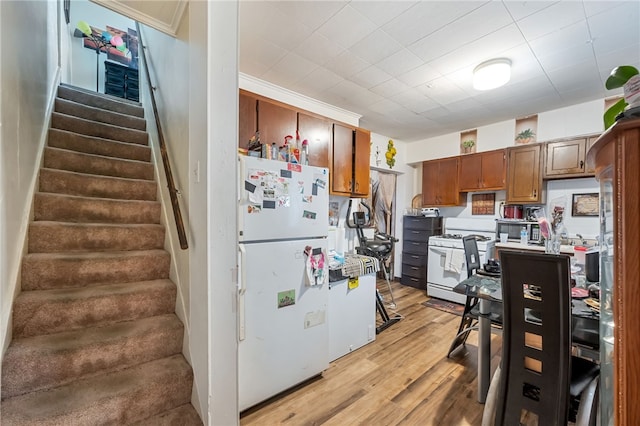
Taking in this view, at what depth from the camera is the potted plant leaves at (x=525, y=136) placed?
376 centimetres

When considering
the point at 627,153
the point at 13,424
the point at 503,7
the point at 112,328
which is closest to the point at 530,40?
the point at 503,7

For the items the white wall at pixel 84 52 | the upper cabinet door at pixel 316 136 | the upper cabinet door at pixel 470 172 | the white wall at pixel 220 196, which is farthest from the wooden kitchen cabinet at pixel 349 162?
the white wall at pixel 84 52

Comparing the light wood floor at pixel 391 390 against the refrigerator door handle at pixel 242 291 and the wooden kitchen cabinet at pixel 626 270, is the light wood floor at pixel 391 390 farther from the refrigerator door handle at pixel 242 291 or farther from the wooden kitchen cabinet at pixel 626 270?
the wooden kitchen cabinet at pixel 626 270

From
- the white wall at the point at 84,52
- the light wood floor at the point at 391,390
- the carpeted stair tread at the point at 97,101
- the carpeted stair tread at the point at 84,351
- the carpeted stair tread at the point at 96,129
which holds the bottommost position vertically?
the light wood floor at the point at 391,390

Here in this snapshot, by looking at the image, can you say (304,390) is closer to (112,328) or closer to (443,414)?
(443,414)

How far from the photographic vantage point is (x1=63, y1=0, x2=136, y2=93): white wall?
3.96m

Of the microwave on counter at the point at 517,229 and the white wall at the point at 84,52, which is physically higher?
the white wall at the point at 84,52

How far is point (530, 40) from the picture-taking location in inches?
85.9

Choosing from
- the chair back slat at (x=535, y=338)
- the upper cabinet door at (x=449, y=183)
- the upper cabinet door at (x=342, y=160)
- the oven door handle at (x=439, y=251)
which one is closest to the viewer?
the chair back slat at (x=535, y=338)

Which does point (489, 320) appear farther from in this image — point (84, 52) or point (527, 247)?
point (84, 52)

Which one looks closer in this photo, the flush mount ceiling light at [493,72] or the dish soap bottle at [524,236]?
the flush mount ceiling light at [493,72]

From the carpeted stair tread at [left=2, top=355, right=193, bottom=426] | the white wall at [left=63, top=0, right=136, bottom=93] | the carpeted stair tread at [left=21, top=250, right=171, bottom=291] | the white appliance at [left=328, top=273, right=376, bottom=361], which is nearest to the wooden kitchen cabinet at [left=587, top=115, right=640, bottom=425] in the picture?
the carpeted stair tread at [left=2, top=355, right=193, bottom=426]

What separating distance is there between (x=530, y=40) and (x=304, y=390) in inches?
131

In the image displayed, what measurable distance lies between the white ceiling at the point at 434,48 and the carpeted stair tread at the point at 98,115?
140cm
